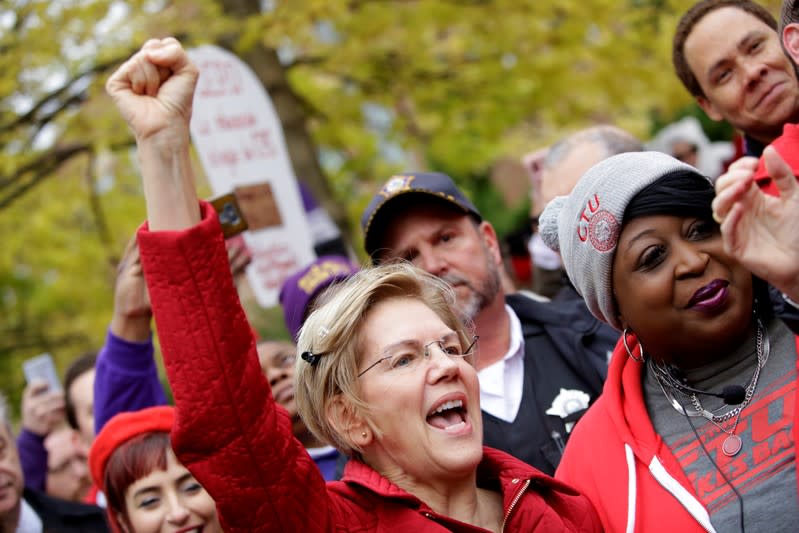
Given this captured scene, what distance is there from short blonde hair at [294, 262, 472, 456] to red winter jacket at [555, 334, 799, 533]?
487 millimetres

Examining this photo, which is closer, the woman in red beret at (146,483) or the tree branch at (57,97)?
the woman in red beret at (146,483)

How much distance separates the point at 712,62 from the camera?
3504mm

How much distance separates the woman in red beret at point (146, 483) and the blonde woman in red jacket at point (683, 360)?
141cm

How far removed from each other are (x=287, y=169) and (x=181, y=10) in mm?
2532

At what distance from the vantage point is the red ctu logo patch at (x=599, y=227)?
7.93 ft

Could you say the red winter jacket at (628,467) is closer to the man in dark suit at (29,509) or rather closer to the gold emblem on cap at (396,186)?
the gold emblem on cap at (396,186)

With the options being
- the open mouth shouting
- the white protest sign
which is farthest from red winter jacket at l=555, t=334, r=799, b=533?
the white protest sign

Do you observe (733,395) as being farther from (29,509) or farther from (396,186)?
(29,509)

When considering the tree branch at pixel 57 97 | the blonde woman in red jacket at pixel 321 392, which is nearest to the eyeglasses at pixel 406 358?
the blonde woman in red jacket at pixel 321 392

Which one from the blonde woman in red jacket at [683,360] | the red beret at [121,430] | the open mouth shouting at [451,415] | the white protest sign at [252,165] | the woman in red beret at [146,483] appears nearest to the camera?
the blonde woman in red jacket at [683,360]

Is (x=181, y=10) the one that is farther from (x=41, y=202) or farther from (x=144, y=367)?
(x=144, y=367)

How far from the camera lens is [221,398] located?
2012 mm

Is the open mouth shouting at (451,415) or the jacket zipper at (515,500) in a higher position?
the open mouth shouting at (451,415)

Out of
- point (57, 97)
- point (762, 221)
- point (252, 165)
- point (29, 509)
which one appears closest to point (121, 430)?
point (29, 509)
